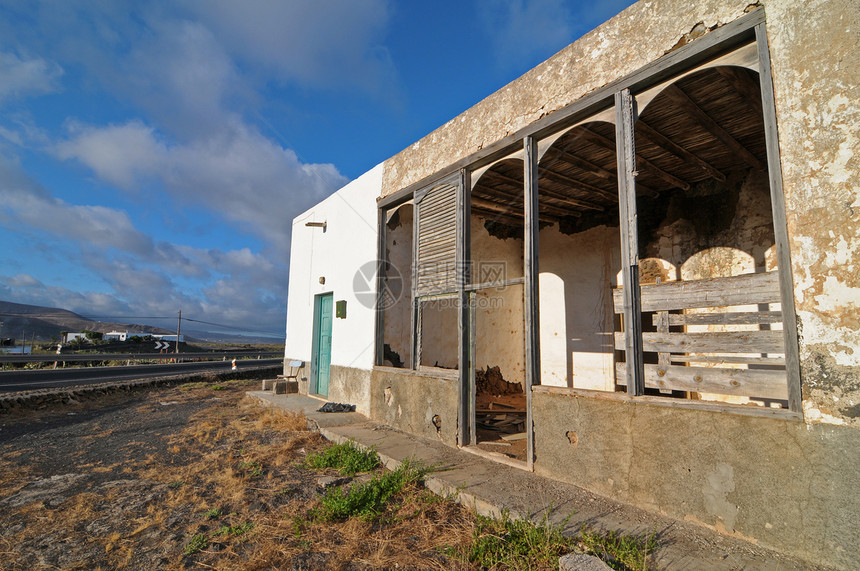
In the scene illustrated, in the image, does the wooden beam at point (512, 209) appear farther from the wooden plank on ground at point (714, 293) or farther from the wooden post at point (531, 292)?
the wooden plank on ground at point (714, 293)

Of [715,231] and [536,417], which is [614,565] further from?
[715,231]

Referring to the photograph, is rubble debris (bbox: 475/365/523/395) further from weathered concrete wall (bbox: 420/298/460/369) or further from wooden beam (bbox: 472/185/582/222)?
wooden beam (bbox: 472/185/582/222)

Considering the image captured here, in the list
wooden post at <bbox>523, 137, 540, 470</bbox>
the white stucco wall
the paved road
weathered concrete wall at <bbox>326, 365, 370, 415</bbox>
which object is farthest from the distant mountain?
wooden post at <bbox>523, 137, 540, 470</bbox>

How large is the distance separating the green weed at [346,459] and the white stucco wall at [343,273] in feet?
6.84

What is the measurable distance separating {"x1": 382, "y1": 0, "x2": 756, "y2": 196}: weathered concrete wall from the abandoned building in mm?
22

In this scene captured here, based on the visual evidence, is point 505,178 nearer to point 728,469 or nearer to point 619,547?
point 728,469

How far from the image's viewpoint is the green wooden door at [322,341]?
32.0 feet

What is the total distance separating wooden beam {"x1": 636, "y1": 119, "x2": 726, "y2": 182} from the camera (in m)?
5.06

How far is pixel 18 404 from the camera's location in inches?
390

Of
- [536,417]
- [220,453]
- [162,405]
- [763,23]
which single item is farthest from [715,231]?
[162,405]

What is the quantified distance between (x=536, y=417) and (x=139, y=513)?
4.04 m

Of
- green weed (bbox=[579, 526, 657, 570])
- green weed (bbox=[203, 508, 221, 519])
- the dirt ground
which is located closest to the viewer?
green weed (bbox=[579, 526, 657, 570])

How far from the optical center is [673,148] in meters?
5.57

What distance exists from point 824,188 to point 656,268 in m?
4.91
